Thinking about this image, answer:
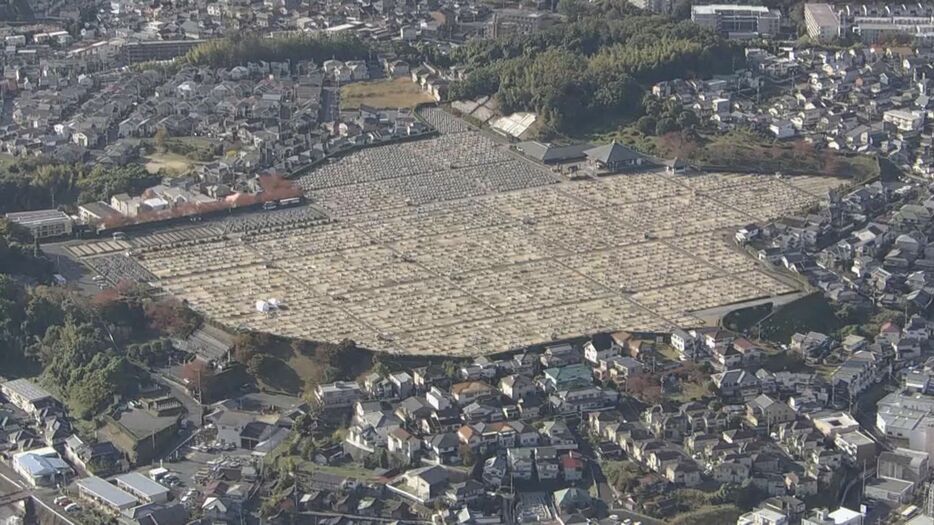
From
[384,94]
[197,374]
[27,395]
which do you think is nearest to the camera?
[27,395]

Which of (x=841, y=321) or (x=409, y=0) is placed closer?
(x=841, y=321)

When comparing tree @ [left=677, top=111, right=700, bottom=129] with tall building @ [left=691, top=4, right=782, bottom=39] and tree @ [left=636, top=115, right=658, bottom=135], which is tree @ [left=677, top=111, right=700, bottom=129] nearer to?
tree @ [left=636, top=115, right=658, bottom=135]

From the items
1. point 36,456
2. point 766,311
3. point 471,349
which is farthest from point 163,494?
point 766,311

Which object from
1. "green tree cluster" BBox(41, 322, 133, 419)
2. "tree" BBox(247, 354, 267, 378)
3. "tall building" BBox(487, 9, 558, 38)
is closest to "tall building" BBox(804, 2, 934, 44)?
"tall building" BBox(487, 9, 558, 38)

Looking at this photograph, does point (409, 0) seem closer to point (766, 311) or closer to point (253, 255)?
point (253, 255)

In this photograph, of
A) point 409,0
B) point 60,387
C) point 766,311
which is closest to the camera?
point 60,387

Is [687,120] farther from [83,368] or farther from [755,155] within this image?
[83,368]

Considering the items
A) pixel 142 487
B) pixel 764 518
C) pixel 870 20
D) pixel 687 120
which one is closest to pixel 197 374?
pixel 142 487
